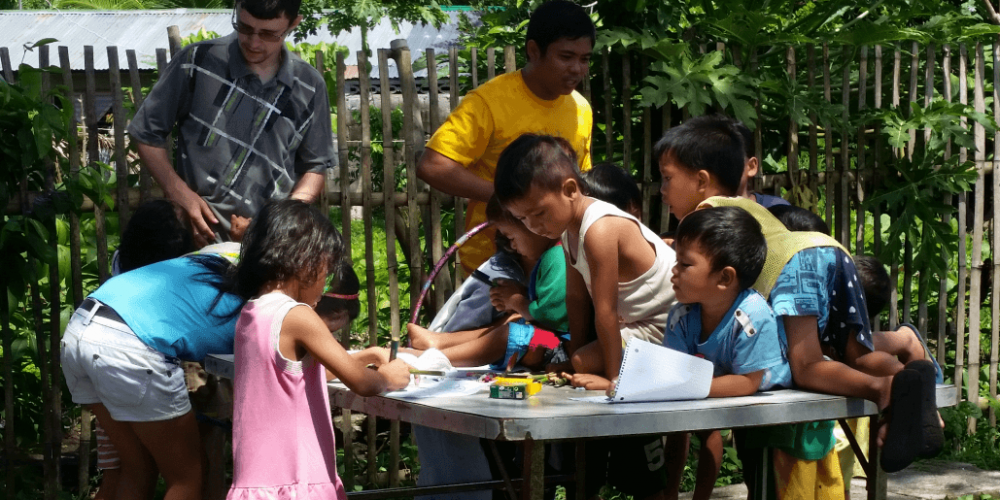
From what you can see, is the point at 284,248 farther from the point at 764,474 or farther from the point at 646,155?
the point at 646,155

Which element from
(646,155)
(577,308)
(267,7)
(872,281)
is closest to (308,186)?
(267,7)

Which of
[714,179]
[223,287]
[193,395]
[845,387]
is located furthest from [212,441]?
[845,387]

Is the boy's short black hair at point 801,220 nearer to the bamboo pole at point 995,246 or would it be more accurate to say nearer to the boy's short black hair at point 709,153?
the boy's short black hair at point 709,153

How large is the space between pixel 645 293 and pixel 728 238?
1.42 ft

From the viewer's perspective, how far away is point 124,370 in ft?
11.3

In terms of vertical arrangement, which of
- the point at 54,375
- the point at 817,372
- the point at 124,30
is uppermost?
the point at 124,30

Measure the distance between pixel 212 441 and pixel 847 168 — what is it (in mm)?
3518

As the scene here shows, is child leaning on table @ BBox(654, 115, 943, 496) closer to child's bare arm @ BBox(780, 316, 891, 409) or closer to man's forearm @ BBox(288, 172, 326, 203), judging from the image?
child's bare arm @ BBox(780, 316, 891, 409)

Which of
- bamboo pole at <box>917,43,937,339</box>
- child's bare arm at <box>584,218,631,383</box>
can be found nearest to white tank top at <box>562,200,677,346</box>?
child's bare arm at <box>584,218,631,383</box>

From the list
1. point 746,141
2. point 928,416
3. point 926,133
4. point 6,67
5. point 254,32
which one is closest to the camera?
point 928,416

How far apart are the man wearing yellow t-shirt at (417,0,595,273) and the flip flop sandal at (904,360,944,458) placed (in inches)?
69.8

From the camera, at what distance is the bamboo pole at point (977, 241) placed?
606cm

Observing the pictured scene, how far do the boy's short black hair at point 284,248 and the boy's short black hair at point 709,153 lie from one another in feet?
4.05

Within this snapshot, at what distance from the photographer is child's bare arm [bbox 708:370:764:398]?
2.99 m
